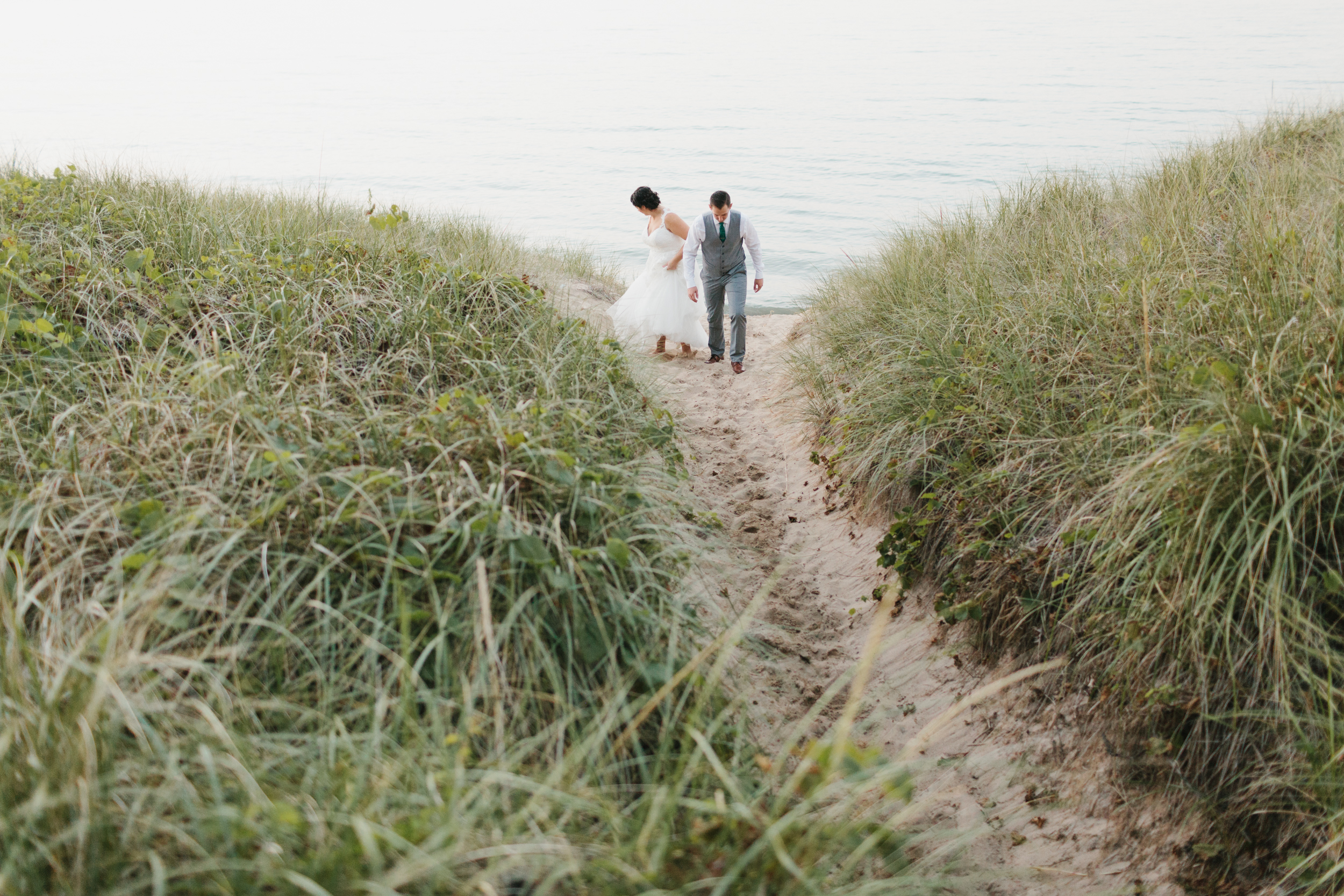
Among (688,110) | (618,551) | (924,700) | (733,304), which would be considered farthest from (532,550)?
(688,110)

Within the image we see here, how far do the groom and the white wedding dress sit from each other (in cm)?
53

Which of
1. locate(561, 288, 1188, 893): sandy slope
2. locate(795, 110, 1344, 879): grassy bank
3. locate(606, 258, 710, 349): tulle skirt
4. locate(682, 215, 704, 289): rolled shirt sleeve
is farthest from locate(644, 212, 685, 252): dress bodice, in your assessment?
locate(795, 110, 1344, 879): grassy bank

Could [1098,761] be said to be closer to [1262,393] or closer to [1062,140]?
[1262,393]

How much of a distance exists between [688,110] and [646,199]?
31385 mm

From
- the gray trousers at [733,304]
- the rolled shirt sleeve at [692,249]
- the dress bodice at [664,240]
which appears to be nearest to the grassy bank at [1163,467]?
the gray trousers at [733,304]

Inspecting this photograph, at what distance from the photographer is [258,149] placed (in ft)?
99.0

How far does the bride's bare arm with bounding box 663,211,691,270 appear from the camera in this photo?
392 inches

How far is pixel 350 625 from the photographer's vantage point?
2461mm

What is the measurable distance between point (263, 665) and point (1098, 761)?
9.60 ft

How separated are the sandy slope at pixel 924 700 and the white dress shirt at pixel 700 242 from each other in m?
3.07

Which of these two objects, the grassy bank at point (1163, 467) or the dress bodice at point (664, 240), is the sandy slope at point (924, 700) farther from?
the dress bodice at point (664, 240)

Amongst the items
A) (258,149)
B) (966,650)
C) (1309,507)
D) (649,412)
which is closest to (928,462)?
(966,650)

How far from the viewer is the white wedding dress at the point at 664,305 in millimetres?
9953

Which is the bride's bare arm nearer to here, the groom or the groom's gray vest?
the groom
